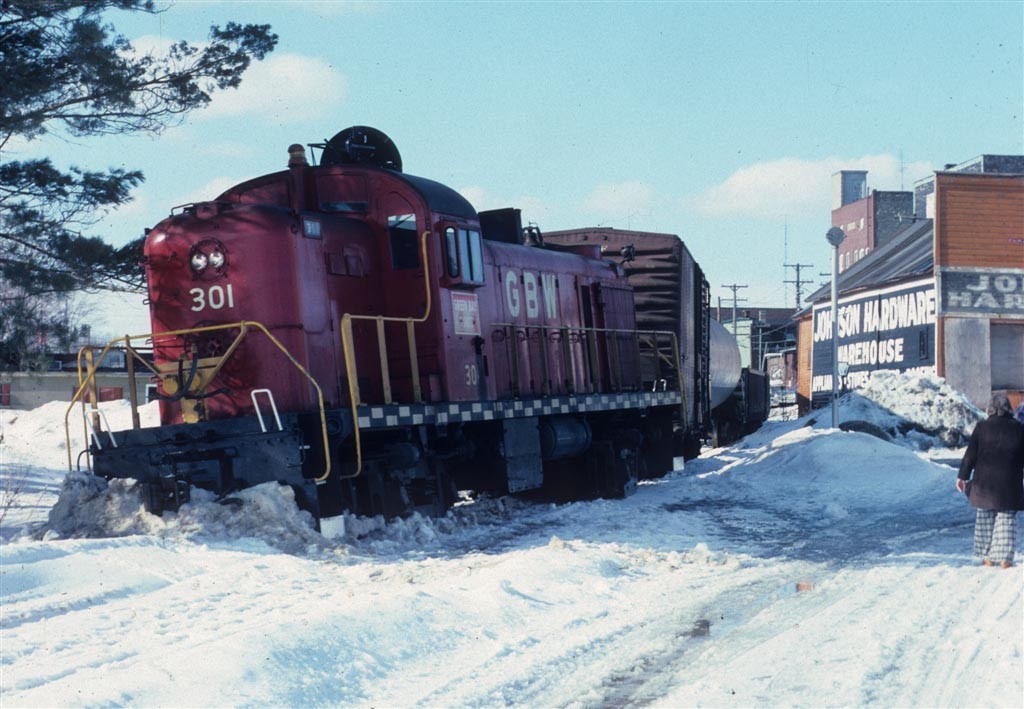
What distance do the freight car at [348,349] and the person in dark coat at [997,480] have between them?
5247mm

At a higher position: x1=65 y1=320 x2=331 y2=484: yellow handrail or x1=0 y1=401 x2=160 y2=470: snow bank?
x1=65 y1=320 x2=331 y2=484: yellow handrail

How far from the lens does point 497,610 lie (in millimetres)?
7633

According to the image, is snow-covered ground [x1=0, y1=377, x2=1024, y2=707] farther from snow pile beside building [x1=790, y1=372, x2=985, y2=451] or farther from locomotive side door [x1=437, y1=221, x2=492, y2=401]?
snow pile beside building [x1=790, y1=372, x2=985, y2=451]

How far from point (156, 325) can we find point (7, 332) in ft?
17.5

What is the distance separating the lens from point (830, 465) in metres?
18.9

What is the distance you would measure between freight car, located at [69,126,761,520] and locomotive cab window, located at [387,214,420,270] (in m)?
0.02

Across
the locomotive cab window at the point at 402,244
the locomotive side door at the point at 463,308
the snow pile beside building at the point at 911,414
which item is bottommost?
the snow pile beside building at the point at 911,414

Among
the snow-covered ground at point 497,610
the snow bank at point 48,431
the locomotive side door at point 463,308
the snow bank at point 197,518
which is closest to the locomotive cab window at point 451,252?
the locomotive side door at point 463,308

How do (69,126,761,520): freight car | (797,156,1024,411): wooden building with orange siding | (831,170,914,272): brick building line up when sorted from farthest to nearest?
1. (831,170,914,272): brick building
2. (797,156,1024,411): wooden building with orange siding
3. (69,126,761,520): freight car

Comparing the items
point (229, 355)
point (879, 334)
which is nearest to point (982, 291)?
point (879, 334)

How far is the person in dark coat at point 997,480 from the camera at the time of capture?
9609mm

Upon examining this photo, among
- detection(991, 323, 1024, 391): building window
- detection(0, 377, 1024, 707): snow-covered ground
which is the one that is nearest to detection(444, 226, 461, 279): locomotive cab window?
detection(0, 377, 1024, 707): snow-covered ground

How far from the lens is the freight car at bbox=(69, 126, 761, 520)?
10.4 meters

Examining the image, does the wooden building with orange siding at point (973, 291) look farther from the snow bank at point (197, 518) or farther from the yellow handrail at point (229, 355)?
the snow bank at point (197, 518)
